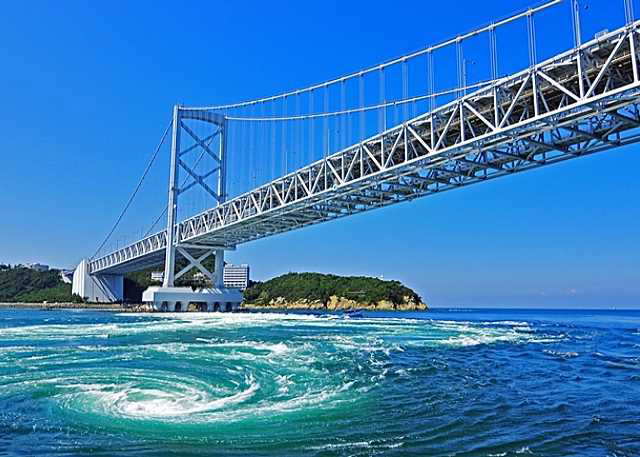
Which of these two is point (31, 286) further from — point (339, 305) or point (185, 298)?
point (185, 298)

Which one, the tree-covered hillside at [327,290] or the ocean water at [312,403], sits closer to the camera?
the ocean water at [312,403]

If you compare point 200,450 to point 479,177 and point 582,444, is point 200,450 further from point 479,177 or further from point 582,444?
point 479,177

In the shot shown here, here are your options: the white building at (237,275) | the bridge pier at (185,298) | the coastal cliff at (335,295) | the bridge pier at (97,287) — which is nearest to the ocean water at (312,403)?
the bridge pier at (185,298)

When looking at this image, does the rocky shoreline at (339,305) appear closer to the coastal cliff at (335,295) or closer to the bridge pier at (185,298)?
the coastal cliff at (335,295)

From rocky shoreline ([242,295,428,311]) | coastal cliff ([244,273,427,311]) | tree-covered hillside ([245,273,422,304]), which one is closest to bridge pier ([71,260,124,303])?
rocky shoreline ([242,295,428,311])

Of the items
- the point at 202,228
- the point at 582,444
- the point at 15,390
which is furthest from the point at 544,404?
the point at 202,228

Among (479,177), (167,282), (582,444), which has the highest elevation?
(479,177)

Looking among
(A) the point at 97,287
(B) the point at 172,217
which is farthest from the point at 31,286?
(B) the point at 172,217
